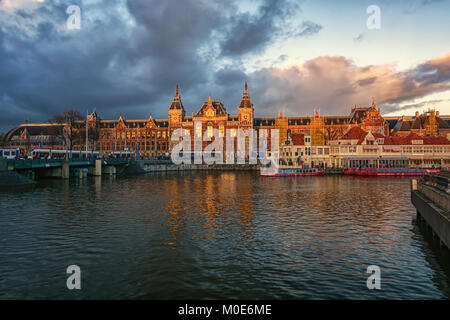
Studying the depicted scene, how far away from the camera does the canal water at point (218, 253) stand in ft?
47.0

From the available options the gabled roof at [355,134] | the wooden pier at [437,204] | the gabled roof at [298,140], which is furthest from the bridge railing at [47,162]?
the gabled roof at [355,134]

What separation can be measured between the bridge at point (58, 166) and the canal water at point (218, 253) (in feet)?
82.1

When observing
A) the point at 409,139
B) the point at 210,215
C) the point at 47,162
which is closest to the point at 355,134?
the point at 409,139

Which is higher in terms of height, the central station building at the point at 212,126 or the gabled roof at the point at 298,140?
the central station building at the point at 212,126

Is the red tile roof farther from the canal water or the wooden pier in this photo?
the wooden pier

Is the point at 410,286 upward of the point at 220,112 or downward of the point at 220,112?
downward

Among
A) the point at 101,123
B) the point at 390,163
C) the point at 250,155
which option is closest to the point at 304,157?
the point at 390,163

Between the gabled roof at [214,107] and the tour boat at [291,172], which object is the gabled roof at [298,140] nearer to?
the tour boat at [291,172]

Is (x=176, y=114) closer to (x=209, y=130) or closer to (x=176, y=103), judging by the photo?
(x=176, y=103)

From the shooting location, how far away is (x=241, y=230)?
82.7 feet
